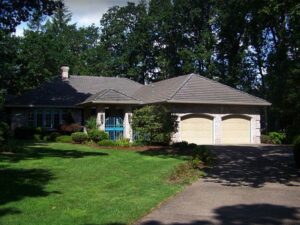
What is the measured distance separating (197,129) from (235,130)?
307cm

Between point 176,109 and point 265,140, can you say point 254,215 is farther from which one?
point 265,140

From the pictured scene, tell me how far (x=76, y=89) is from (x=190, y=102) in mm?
12992

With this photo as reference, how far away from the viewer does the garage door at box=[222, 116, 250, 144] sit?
34781 millimetres

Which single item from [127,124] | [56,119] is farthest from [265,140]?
[56,119]

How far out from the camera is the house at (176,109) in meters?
33.1

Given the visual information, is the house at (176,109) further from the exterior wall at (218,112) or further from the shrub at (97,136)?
the shrub at (97,136)

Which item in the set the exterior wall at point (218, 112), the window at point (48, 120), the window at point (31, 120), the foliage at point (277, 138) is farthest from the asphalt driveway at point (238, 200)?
the window at point (31, 120)

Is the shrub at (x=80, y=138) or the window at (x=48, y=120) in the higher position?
the window at (x=48, y=120)

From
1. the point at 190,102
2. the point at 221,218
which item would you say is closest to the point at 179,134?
the point at 190,102

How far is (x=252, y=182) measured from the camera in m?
14.1

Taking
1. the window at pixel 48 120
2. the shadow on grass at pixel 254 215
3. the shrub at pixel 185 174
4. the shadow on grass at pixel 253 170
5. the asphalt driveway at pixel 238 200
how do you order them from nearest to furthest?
the shadow on grass at pixel 254 215
the asphalt driveway at pixel 238 200
the shrub at pixel 185 174
the shadow on grass at pixel 253 170
the window at pixel 48 120

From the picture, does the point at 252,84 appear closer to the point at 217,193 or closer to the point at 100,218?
the point at 217,193

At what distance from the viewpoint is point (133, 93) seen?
42875 millimetres

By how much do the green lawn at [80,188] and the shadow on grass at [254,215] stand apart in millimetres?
1399
